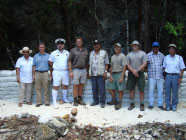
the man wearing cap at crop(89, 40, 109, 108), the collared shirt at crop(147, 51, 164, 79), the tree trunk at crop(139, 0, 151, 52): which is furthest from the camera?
the tree trunk at crop(139, 0, 151, 52)

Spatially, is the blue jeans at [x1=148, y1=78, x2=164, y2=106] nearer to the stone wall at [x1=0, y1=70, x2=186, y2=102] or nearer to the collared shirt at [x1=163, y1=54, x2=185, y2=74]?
the collared shirt at [x1=163, y1=54, x2=185, y2=74]

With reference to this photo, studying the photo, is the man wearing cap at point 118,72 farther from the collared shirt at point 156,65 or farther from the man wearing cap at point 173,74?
the man wearing cap at point 173,74

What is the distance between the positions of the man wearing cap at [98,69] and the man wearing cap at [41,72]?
111cm

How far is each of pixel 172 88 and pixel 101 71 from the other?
167 cm

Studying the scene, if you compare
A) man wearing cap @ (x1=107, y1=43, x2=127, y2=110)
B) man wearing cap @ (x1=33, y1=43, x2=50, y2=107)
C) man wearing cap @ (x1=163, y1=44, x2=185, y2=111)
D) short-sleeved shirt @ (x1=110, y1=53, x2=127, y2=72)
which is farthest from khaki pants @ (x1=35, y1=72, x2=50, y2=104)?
man wearing cap @ (x1=163, y1=44, x2=185, y2=111)

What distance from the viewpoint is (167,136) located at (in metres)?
4.24

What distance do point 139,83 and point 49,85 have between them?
7.52 feet

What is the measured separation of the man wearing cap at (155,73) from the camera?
5.33 meters

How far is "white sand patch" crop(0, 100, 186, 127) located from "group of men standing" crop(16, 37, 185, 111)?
15 cm

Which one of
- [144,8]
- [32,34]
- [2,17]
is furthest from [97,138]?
[32,34]

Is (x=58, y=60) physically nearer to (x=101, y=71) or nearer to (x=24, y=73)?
(x=24, y=73)

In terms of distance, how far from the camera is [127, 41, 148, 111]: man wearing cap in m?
5.27

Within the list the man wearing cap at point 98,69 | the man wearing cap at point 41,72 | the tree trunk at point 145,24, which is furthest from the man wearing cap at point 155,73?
the man wearing cap at point 41,72

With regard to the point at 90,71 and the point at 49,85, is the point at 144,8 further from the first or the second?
the point at 49,85
